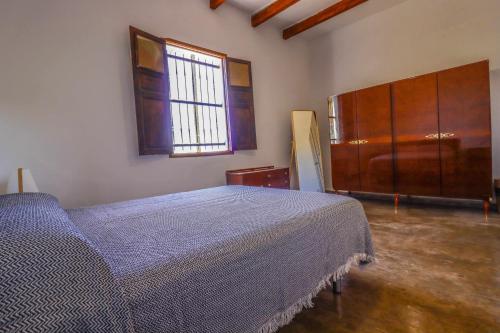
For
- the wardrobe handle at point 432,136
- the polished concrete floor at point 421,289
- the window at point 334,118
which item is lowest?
the polished concrete floor at point 421,289

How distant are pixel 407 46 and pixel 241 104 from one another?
9.27ft

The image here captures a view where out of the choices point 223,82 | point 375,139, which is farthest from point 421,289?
point 223,82

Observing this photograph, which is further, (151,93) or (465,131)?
(465,131)

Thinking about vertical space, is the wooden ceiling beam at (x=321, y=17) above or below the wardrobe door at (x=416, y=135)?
above

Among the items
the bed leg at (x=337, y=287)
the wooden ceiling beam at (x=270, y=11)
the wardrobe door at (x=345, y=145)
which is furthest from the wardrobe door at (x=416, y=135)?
the bed leg at (x=337, y=287)

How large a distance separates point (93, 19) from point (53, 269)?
2.88 m

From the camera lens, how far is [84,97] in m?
2.53

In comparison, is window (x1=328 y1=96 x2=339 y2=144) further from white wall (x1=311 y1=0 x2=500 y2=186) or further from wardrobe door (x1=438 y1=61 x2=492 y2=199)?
wardrobe door (x1=438 y1=61 x2=492 y2=199)

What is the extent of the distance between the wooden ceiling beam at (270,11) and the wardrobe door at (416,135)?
6.49 feet

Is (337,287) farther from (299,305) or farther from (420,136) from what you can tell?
(420,136)

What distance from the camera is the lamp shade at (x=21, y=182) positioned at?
1.95 m

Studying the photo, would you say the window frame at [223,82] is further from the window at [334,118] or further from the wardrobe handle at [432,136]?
the wardrobe handle at [432,136]

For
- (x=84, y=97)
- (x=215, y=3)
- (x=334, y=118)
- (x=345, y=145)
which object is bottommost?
(x=345, y=145)

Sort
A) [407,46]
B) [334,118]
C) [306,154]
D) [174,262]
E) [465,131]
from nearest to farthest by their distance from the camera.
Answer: [174,262] < [465,131] < [407,46] < [334,118] < [306,154]
